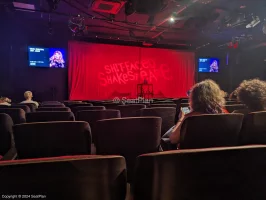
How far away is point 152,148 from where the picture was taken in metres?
1.88

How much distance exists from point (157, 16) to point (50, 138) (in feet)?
24.4

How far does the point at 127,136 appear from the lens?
1.76 meters

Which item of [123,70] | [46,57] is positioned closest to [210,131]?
[46,57]

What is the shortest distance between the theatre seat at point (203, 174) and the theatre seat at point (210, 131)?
30.2 inches

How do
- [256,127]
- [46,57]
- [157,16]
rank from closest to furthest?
[256,127]
[157,16]
[46,57]

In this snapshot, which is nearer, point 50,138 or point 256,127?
point 50,138

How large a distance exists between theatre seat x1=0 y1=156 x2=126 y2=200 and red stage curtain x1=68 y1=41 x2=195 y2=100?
9688mm

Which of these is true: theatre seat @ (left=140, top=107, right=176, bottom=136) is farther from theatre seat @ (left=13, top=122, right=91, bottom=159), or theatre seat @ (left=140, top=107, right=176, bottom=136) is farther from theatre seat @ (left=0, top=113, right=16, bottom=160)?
theatre seat @ (left=0, top=113, right=16, bottom=160)

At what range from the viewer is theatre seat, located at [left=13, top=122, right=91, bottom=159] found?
4.97 feet

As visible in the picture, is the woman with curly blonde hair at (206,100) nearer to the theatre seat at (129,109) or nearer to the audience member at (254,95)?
the audience member at (254,95)

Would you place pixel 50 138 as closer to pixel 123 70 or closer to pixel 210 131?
pixel 210 131

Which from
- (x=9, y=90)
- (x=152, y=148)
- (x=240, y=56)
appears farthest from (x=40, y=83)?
(x=240, y=56)

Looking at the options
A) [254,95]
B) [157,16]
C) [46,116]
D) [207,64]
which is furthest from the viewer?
[207,64]

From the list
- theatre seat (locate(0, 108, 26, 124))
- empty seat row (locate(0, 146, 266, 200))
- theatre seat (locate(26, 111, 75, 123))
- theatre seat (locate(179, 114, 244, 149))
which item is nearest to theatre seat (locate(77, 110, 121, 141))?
theatre seat (locate(26, 111, 75, 123))
